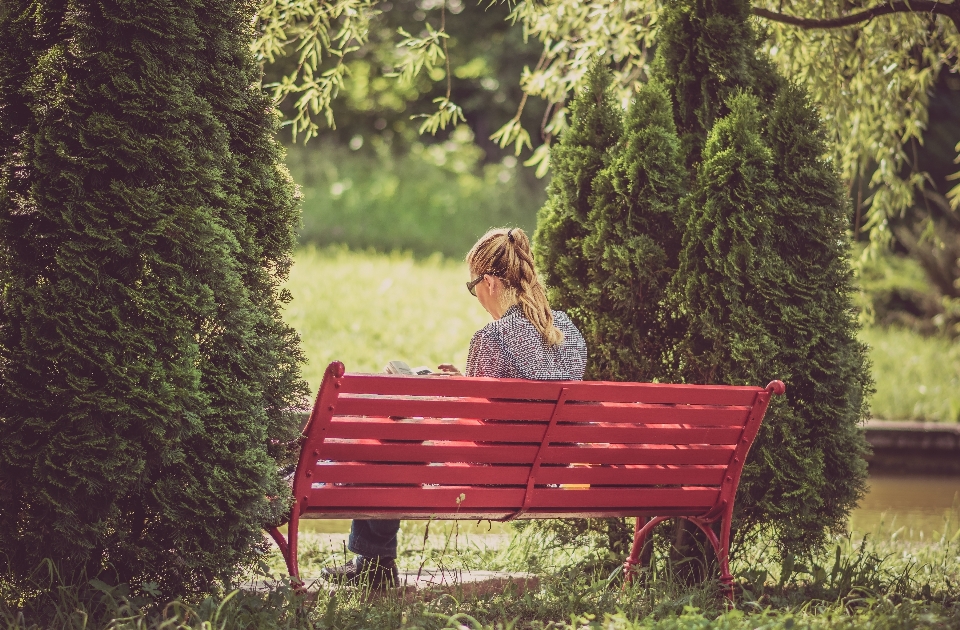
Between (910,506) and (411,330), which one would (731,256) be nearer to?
(910,506)

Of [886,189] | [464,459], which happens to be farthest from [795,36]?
[464,459]

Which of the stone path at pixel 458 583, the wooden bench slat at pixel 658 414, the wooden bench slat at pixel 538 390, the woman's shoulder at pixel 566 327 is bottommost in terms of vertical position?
the stone path at pixel 458 583

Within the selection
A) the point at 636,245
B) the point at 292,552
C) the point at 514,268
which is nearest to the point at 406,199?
the point at 636,245

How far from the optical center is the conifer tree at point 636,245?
451 cm

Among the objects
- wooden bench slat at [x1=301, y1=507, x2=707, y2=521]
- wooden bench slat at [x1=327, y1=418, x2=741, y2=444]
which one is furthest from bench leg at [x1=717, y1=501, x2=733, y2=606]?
wooden bench slat at [x1=327, y1=418, x2=741, y2=444]

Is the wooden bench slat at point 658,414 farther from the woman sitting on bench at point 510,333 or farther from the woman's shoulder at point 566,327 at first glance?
the woman's shoulder at point 566,327

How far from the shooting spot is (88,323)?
3275 mm

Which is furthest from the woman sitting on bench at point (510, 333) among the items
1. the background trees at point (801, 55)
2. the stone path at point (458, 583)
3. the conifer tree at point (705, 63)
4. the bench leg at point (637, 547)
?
the background trees at point (801, 55)

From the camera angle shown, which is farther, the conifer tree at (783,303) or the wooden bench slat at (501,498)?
the conifer tree at (783,303)

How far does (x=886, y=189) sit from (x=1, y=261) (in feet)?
16.9

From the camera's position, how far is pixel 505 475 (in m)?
3.75

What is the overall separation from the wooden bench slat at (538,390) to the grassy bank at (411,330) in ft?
17.7

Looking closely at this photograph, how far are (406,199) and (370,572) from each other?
48.3 ft

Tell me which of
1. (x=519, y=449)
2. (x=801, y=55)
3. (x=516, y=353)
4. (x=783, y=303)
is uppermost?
(x=801, y=55)
